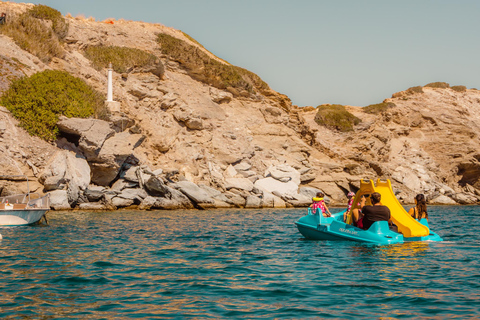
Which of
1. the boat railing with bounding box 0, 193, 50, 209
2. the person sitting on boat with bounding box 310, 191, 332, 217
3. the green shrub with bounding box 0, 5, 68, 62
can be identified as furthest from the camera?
the green shrub with bounding box 0, 5, 68, 62

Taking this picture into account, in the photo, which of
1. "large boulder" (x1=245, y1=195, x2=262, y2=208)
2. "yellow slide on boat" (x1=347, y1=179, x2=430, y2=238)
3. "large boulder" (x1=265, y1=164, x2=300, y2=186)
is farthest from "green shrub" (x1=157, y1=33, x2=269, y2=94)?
"yellow slide on boat" (x1=347, y1=179, x2=430, y2=238)

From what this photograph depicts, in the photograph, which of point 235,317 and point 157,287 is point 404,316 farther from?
point 157,287

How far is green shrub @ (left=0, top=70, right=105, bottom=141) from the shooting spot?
95.3 ft

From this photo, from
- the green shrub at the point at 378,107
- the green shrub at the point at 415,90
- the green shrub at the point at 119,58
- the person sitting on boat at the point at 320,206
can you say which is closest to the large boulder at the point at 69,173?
the green shrub at the point at 119,58

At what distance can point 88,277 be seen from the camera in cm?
904

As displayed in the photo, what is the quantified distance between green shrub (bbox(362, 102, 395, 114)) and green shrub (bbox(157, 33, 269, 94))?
20.7 meters

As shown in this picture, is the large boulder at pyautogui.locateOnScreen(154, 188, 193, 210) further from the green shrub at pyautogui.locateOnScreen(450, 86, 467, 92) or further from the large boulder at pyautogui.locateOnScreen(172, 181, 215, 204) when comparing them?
the green shrub at pyautogui.locateOnScreen(450, 86, 467, 92)

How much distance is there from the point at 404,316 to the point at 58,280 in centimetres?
630

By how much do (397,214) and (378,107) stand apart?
48.5m

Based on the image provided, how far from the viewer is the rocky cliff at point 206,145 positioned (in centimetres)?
2812

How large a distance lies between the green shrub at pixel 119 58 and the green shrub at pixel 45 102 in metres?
9.07

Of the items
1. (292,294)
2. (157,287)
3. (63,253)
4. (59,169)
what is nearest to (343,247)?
(292,294)

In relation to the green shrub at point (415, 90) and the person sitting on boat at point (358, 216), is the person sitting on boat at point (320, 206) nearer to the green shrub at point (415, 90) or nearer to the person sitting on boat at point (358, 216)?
the person sitting on boat at point (358, 216)

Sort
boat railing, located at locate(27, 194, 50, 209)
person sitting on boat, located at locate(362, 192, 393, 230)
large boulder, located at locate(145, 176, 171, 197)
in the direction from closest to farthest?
1. person sitting on boat, located at locate(362, 192, 393, 230)
2. boat railing, located at locate(27, 194, 50, 209)
3. large boulder, located at locate(145, 176, 171, 197)
